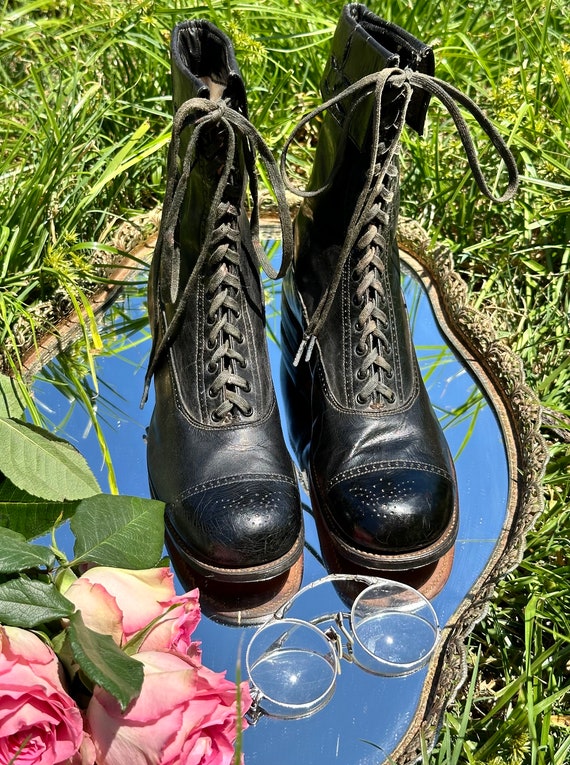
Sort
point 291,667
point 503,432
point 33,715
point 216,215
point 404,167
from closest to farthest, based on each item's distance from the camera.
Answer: point 33,715 < point 291,667 < point 216,215 < point 503,432 < point 404,167

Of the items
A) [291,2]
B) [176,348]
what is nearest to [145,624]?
[176,348]

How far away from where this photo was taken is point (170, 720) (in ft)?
2.25

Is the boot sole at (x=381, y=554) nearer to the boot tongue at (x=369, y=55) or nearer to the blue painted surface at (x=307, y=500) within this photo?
the blue painted surface at (x=307, y=500)

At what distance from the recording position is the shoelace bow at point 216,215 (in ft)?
3.81

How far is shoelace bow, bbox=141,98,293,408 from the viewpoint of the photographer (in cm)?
116

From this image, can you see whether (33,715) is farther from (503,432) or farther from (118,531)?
(503,432)

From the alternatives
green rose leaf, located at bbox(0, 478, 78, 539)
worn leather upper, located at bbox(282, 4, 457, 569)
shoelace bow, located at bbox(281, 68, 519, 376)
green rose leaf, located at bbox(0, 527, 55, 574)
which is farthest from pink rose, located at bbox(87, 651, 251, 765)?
shoelace bow, located at bbox(281, 68, 519, 376)

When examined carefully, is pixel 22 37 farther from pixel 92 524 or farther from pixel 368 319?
pixel 92 524

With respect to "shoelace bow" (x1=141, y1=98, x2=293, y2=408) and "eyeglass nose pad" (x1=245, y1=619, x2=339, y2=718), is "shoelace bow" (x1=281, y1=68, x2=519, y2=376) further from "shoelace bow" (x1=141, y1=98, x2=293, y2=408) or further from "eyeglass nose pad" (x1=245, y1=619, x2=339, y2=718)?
"eyeglass nose pad" (x1=245, y1=619, x2=339, y2=718)

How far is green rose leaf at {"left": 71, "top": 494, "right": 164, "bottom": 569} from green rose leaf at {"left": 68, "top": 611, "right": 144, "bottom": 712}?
0.13 meters

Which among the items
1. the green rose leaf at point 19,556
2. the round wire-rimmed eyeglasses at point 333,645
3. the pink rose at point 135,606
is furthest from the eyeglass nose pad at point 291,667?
the green rose leaf at point 19,556

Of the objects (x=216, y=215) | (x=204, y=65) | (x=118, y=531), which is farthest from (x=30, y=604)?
(x=204, y=65)

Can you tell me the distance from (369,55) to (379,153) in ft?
0.47

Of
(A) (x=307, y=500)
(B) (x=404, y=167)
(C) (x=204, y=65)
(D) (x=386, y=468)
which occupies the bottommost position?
(A) (x=307, y=500)
